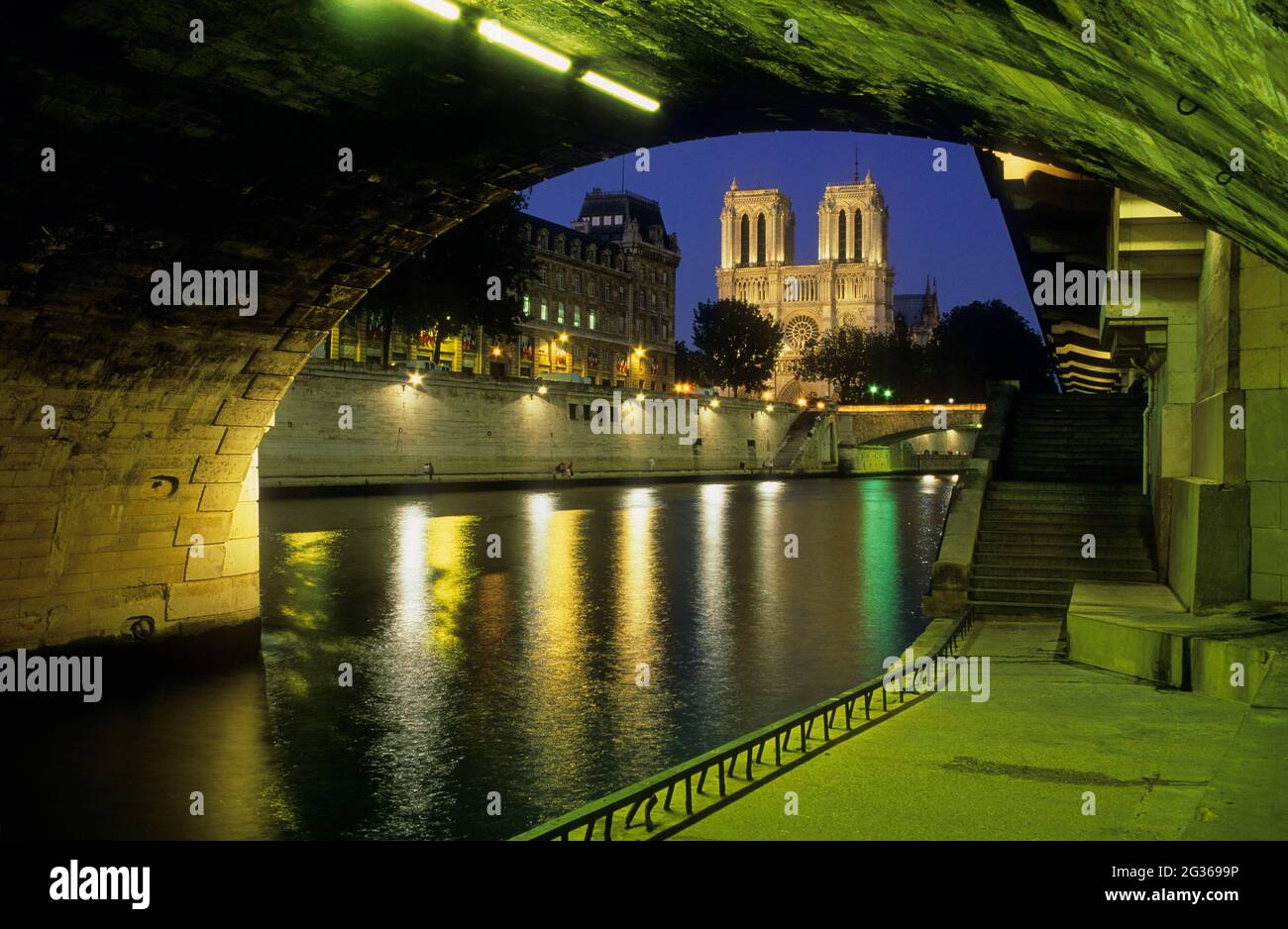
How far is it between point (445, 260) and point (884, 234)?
141262 millimetres

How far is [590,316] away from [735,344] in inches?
570

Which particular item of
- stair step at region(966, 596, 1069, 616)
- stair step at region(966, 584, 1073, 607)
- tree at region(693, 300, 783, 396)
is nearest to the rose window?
tree at region(693, 300, 783, 396)

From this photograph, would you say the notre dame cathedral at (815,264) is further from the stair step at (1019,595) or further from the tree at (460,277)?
the stair step at (1019,595)

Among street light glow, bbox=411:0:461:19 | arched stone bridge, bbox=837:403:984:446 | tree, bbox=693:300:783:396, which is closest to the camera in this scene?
street light glow, bbox=411:0:461:19

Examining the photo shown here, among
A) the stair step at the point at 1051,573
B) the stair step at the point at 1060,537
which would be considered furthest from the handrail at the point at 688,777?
the stair step at the point at 1060,537

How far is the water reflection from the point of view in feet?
30.5

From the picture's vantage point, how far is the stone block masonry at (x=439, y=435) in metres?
47.0

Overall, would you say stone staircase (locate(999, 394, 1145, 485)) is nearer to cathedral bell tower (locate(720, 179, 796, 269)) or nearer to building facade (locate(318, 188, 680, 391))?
building facade (locate(318, 188, 680, 391))

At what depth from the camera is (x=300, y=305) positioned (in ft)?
47.7

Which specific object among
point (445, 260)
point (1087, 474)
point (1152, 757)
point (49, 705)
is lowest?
point (49, 705)

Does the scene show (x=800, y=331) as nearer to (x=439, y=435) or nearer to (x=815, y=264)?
(x=815, y=264)

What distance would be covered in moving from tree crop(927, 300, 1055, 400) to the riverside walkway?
343 feet
